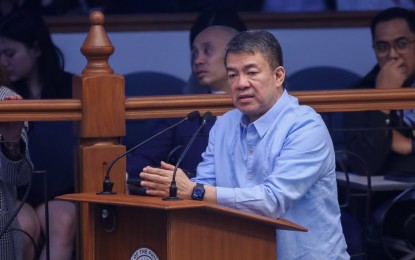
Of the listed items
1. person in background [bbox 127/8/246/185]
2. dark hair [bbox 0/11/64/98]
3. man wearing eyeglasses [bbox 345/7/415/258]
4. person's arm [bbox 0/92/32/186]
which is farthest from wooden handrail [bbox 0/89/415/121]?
dark hair [bbox 0/11/64/98]

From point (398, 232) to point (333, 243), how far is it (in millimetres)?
1471

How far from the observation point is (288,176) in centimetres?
424

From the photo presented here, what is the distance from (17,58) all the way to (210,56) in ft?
3.72

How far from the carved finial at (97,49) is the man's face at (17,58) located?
154 centimetres

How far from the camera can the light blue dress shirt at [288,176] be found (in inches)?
167

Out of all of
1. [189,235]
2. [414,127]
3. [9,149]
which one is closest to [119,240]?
[189,235]

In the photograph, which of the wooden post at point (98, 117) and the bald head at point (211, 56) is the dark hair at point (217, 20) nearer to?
the bald head at point (211, 56)

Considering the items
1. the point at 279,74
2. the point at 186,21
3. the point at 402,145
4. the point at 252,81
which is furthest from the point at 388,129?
the point at 186,21

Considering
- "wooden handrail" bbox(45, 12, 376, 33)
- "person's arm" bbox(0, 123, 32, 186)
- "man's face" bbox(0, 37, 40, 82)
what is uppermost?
"wooden handrail" bbox(45, 12, 376, 33)

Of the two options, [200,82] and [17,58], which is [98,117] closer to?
[200,82]

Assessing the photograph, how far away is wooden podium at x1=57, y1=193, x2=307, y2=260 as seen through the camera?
3.96 metres

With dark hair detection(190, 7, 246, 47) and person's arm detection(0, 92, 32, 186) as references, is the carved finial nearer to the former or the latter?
person's arm detection(0, 92, 32, 186)

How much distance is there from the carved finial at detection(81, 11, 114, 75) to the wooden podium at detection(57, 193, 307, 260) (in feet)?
2.93

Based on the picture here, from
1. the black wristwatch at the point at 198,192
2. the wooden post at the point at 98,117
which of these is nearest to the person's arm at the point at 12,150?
the wooden post at the point at 98,117
